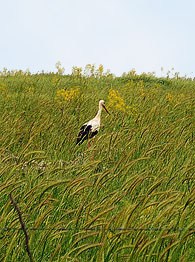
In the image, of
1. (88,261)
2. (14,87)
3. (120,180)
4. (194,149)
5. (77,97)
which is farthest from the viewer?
(14,87)

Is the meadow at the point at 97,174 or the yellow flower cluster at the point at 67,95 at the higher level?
the yellow flower cluster at the point at 67,95

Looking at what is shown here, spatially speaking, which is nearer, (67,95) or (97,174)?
(97,174)

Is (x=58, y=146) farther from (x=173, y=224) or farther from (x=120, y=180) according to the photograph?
(x=173, y=224)

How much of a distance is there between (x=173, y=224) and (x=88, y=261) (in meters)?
0.55

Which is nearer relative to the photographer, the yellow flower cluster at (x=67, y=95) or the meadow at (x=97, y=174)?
the meadow at (x=97, y=174)

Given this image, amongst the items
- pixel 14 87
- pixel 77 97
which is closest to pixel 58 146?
pixel 77 97

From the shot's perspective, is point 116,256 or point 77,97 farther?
point 77,97

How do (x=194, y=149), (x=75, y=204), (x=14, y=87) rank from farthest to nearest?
(x=14, y=87), (x=194, y=149), (x=75, y=204)

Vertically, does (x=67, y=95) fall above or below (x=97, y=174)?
above

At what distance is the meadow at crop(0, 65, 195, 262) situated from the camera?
2635mm

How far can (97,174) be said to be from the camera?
3.40 m

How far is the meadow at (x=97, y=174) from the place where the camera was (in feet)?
8.64

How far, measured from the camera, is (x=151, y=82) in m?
15.6

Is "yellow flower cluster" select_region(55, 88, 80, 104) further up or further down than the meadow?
further up
